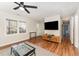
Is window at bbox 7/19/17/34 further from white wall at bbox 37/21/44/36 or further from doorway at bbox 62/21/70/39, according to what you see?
doorway at bbox 62/21/70/39

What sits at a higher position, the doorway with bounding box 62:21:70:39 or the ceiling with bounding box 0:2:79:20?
the ceiling with bounding box 0:2:79:20

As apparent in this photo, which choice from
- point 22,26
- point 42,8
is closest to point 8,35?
point 22,26

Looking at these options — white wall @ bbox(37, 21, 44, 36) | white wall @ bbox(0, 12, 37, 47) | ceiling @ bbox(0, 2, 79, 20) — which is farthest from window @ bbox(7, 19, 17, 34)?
white wall @ bbox(37, 21, 44, 36)

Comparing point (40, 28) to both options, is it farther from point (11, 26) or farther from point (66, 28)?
point (66, 28)

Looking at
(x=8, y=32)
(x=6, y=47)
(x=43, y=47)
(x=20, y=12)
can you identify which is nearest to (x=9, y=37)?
(x=8, y=32)

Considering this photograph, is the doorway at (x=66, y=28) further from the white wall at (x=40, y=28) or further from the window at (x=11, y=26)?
the window at (x=11, y=26)

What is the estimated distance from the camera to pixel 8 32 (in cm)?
170

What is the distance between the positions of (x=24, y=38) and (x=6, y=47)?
532mm

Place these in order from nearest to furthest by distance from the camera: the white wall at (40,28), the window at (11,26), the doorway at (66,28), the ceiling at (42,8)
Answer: the window at (11,26)
the ceiling at (42,8)
the white wall at (40,28)
the doorway at (66,28)

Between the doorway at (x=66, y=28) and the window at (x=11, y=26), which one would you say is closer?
the window at (x=11, y=26)

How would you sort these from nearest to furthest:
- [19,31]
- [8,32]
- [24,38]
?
1. [8,32]
2. [19,31]
3. [24,38]

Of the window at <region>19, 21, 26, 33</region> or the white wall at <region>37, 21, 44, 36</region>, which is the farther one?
the white wall at <region>37, 21, 44, 36</region>

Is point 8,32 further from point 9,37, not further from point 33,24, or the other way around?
point 33,24

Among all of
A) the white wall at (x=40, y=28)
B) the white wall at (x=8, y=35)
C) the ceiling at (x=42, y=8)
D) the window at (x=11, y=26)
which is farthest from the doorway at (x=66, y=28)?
the window at (x=11, y=26)
